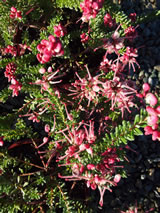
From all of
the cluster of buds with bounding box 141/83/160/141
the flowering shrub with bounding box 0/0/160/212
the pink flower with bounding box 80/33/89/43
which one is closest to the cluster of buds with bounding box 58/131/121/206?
the flowering shrub with bounding box 0/0/160/212

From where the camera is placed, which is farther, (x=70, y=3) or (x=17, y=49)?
(x=17, y=49)

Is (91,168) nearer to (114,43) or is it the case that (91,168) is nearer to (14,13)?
(114,43)

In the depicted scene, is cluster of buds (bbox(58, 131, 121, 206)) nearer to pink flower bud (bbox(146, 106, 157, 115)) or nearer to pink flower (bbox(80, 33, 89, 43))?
pink flower bud (bbox(146, 106, 157, 115))

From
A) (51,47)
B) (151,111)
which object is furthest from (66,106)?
(151,111)

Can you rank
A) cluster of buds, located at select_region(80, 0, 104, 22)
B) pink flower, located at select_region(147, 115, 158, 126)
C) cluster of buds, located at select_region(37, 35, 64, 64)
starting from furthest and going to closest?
cluster of buds, located at select_region(80, 0, 104, 22) → cluster of buds, located at select_region(37, 35, 64, 64) → pink flower, located at select_region(147, 115, 158, 126)

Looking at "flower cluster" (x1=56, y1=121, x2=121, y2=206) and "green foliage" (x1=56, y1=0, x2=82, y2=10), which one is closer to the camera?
"flower cluster" (x1=56, y1=121, x2=121, y2=206)

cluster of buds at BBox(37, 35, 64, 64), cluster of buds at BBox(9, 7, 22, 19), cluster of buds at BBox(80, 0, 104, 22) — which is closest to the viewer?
cluster of buds at BBox(37, 35, 64, 64)

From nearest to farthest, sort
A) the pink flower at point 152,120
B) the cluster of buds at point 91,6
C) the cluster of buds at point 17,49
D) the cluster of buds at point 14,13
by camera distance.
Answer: the pink flower at point 152,120
the cluster of buds at point 91,6
the cluster of buds at point 14,13
the cluster of buds at point 17,49

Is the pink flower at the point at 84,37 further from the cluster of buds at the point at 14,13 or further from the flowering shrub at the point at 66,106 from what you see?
the cluster of buds at the point at 14,13

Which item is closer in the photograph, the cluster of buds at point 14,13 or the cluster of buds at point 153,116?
the cluster of buds at point 153,116

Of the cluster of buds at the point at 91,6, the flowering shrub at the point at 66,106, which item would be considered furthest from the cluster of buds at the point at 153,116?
the cluster of buds at the point at 91,6

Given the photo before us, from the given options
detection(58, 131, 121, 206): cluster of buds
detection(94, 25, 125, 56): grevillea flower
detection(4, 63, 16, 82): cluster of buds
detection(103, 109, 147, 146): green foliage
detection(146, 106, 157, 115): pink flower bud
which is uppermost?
detection(94, 25, 125, 56): grevillea flower

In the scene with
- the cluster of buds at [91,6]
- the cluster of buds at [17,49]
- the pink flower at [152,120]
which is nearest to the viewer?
the pink flower at [152,120]

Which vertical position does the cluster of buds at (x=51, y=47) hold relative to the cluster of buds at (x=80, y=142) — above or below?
above
